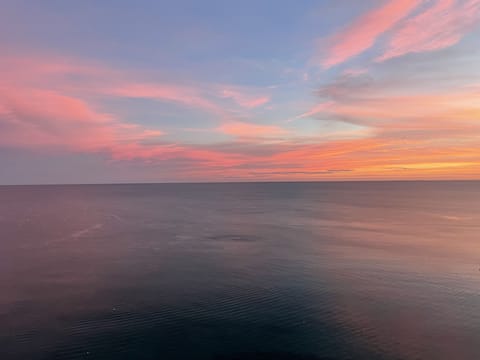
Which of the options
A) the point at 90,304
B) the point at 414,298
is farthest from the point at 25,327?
the point at 414,298

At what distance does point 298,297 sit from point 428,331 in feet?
51.9

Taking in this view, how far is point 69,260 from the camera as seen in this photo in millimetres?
67875

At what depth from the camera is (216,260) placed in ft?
220

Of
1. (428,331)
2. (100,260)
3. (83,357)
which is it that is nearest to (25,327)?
(83,357)

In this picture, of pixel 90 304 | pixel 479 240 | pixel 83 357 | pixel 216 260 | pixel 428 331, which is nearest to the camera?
pixel 83 357

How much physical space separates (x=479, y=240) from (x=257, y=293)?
71918 mm

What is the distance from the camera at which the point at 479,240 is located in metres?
86.2

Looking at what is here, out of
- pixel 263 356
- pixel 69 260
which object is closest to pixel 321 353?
pixel 263 356

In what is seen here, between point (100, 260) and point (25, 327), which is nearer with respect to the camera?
point (25, 327)

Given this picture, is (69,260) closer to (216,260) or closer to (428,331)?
(216,260)

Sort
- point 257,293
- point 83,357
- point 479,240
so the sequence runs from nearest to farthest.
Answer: point 83,357 → point 257,293 → point 479,240

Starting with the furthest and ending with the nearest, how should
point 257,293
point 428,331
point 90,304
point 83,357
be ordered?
point 257,293 < point 90,304 < point 428,331 < point 83,357

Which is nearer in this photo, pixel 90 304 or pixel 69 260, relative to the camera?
pixel 90 304

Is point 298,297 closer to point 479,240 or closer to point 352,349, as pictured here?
point 352,349
